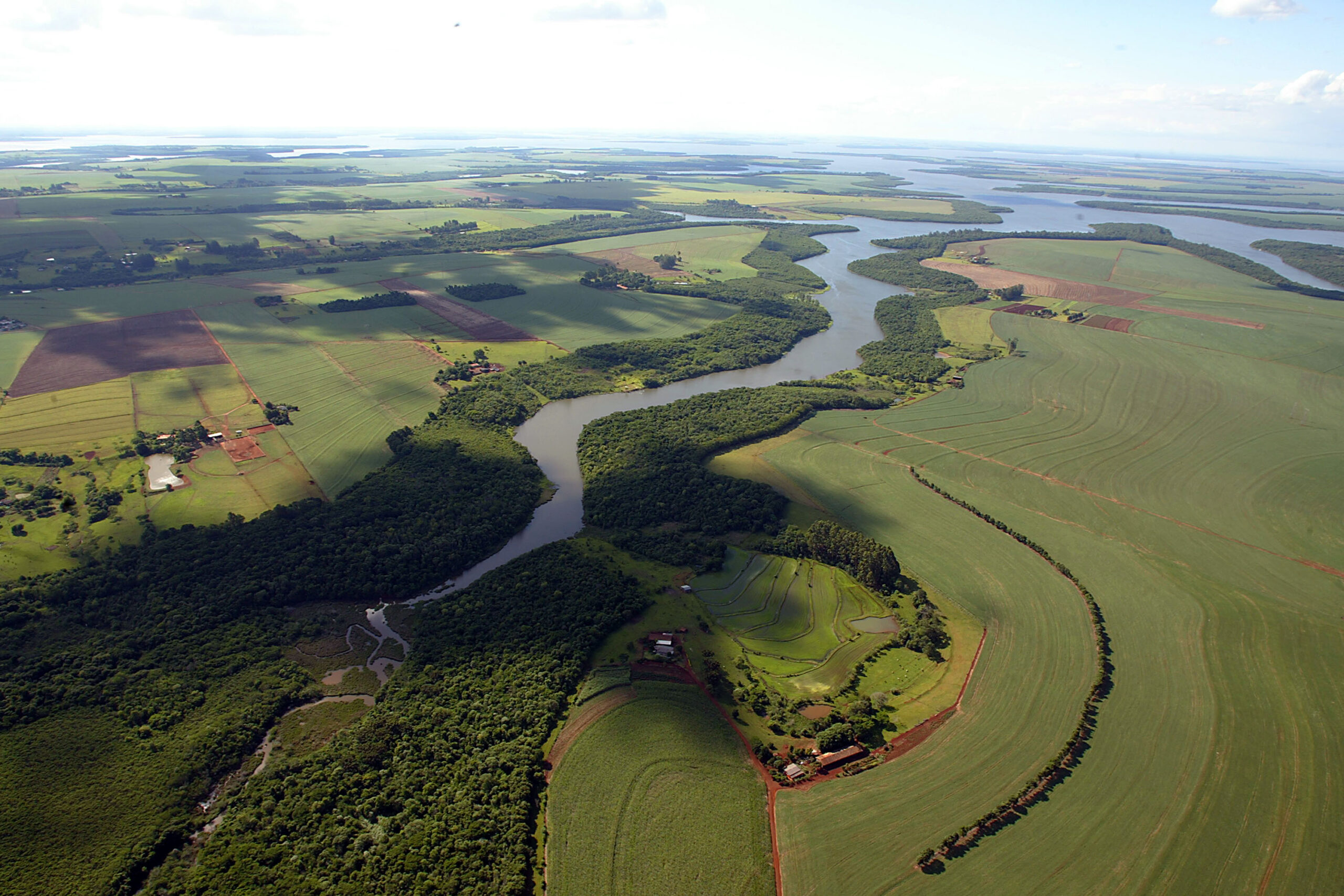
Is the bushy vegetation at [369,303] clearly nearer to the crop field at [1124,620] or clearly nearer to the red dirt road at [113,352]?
the red dirt road at [113,352]

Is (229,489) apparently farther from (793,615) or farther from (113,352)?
(793,615)

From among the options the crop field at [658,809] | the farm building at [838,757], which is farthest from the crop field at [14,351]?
the farm building at [838,757]

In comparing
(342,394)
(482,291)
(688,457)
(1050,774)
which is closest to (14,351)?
(342,394)

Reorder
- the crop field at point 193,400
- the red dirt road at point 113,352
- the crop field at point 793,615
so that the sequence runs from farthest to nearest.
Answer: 1. the red dirt road at point 113,352
2. the crop field at point 193,400
3. the crop field at point 793,615

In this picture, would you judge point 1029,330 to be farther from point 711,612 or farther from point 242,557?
point 242,557

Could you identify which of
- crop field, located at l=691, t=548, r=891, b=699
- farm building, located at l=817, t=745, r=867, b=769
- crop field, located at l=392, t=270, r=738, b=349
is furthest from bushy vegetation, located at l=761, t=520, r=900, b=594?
crop field, located at l=392, t=270, r=738, b=349
